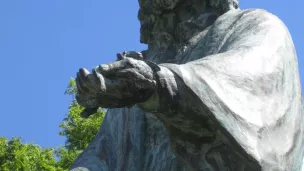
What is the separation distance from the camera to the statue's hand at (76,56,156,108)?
5.39 meters

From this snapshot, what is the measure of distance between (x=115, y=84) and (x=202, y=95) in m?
0.52

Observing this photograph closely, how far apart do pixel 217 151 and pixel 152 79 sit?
0.70 m

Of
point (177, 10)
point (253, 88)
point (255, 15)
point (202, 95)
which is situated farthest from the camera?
point (177, 10)

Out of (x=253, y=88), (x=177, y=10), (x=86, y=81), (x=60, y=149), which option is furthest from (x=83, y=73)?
(x=60, y=149)

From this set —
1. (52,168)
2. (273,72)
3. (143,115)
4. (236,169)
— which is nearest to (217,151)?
(236,169)

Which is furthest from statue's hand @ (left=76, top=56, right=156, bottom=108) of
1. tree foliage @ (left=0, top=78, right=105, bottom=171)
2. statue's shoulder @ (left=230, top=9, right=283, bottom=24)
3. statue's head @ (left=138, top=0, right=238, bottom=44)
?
tree foliage @ (left=0, top=78, right=105, bottom=171)

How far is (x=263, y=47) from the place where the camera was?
618 centimetres

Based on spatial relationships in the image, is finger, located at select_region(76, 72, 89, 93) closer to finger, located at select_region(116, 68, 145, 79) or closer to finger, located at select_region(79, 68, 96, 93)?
finger, located at select_region(79, 68, 96, 93)

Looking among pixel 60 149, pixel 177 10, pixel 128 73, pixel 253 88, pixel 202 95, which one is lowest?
pixel 60 149

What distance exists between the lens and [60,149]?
87.9ft

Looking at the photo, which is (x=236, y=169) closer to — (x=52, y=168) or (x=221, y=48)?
(x=221, y=48)

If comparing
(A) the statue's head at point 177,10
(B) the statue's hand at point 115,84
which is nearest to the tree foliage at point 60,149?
(A) the statue's head at point 177,10

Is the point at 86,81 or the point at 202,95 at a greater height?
the point at 86,81

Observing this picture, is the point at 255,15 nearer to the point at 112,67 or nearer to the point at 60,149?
the point at 112,67
